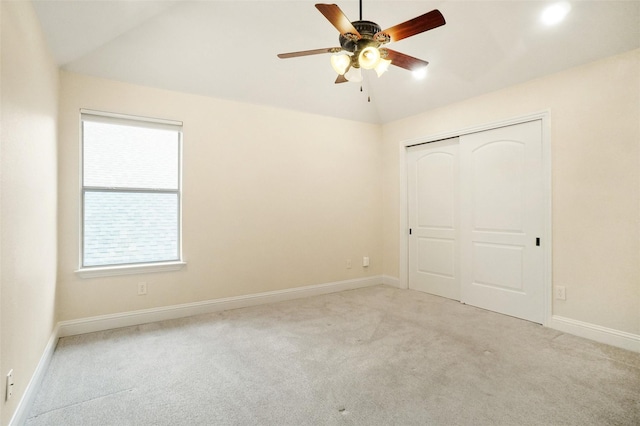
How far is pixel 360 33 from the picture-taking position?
1.98 m

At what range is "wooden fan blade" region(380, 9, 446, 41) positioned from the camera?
1.77m

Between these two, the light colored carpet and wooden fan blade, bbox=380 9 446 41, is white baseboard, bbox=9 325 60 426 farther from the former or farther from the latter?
wooden fan blade, bbox=380 9 446 41

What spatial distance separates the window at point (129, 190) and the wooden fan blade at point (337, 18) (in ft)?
7.48

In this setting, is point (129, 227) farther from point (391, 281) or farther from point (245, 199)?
point (391, 281)

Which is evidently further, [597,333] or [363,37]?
[597,333]

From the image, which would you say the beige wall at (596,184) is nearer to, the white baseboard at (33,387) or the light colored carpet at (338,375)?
the light colored carpet at (338,375)

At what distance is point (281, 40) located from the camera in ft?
10.9

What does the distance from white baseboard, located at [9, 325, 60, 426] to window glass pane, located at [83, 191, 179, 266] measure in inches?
32.0

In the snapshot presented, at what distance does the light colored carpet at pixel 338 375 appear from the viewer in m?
1.83

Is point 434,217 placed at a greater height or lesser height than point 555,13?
lesser

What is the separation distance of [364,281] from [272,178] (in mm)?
2070

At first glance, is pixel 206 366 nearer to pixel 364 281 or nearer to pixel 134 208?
pixel 134 208

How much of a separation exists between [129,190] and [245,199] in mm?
1197

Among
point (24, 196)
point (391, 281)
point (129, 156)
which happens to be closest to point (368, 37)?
point (24, 196)
